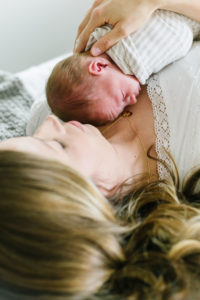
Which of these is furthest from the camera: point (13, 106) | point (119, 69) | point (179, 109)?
point (13, 106)

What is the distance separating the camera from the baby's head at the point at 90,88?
3.60 ft

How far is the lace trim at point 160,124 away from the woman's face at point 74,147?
131 millimetres

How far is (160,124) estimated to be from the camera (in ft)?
3.43

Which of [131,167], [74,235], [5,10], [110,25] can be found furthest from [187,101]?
[5,10]

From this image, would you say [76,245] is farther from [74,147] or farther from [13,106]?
[13,106]

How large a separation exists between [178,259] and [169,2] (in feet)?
2.56

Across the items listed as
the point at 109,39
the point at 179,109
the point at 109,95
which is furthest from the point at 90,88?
the point at 179,109

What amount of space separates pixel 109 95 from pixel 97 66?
0.10 m

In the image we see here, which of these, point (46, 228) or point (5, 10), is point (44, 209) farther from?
point (5, 10)

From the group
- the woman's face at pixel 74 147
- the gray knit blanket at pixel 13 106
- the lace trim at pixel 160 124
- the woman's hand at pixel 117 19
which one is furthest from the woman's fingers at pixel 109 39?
the gray knit blanket at pixel 13 106

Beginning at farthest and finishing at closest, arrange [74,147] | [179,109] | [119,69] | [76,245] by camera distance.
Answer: [119,69] → [179,109] → [74,147] → [76,245]

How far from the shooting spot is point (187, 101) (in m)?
1.01

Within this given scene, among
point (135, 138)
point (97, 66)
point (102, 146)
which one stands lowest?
point (135, 138)

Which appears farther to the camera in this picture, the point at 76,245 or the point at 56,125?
the point at 56,125
